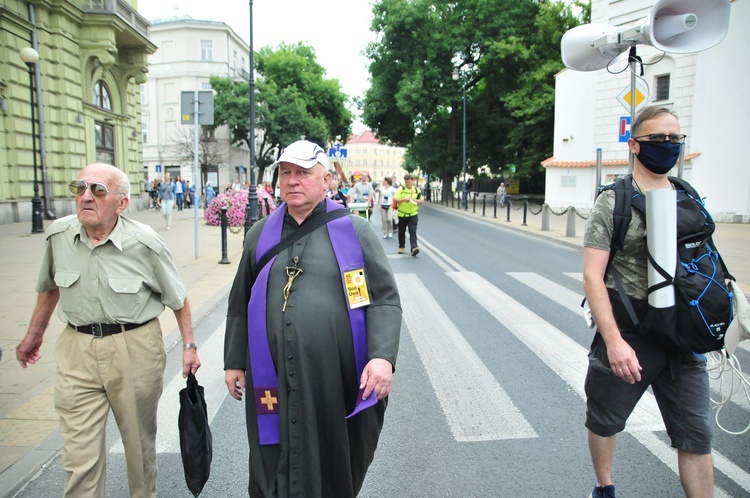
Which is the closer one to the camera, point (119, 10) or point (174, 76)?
point (119, 10)

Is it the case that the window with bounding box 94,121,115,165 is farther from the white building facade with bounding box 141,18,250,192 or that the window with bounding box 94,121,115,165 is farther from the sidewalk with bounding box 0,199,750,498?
the white building facade with bounding box 141,18,250,192

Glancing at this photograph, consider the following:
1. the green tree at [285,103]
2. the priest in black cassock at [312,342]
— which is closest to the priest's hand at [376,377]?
the priest in black cassock at [312,342]

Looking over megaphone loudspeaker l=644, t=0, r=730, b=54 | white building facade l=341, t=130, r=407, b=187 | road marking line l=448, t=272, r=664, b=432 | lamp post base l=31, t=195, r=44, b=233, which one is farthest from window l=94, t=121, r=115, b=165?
white building facade l=341, t=130, r=407, b=187

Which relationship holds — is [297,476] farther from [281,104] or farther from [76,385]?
[281,104]

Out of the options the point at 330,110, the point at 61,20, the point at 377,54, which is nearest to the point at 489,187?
the point at 330,110

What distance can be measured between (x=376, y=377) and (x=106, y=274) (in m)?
1.41

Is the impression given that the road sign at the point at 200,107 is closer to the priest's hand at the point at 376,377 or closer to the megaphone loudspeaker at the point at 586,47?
the megaphone loudspeaker at the point at 586,47

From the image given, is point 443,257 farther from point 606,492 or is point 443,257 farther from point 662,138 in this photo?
point 662,138

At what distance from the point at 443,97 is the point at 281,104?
1514 centimetres

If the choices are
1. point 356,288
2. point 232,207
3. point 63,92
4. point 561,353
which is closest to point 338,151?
point 232,207

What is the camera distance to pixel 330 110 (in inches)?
2322

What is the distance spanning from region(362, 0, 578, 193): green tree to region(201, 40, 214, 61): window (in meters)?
21.0

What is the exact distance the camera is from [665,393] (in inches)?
105

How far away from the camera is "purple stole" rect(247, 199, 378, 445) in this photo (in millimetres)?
2377
